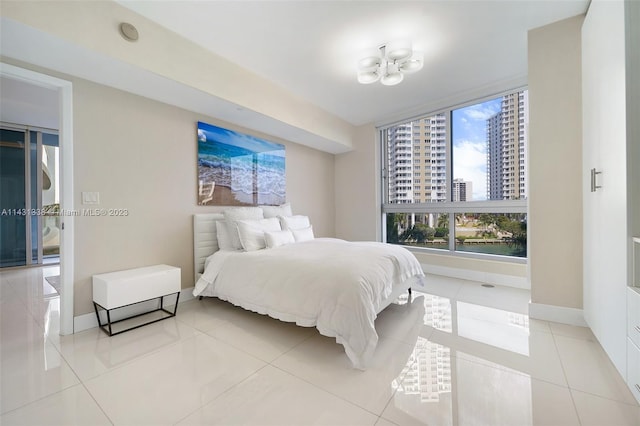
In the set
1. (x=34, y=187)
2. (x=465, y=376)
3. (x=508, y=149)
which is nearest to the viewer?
(x=465, y=376)

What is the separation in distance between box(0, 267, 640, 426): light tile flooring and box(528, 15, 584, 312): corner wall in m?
0.45

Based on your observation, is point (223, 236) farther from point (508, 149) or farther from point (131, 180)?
point (508, 149)

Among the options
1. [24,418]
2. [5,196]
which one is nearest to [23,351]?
[24,418]

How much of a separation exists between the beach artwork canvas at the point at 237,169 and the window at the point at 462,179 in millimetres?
2150

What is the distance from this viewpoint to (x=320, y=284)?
1986 millimetres

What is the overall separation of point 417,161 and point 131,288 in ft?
→ 14.5

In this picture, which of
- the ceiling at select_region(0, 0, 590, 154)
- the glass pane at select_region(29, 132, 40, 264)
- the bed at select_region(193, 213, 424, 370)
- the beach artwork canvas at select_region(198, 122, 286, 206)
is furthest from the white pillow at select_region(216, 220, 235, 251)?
the glass pane at select_region(29, 132, 40, 264)

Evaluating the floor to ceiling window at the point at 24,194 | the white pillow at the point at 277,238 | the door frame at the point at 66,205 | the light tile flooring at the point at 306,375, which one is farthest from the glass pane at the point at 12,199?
the white pillow at the point at 277,238

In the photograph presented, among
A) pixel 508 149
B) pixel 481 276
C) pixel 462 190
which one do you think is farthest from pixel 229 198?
pixel 508 149

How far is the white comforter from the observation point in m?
1.80

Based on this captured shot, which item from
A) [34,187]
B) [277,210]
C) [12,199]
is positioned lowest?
[277,210]

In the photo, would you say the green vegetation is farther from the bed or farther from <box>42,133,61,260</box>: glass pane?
<box>42,133,61,260</box>: glass pane

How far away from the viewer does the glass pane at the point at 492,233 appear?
3.51 m

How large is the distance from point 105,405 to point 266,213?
104 inches
